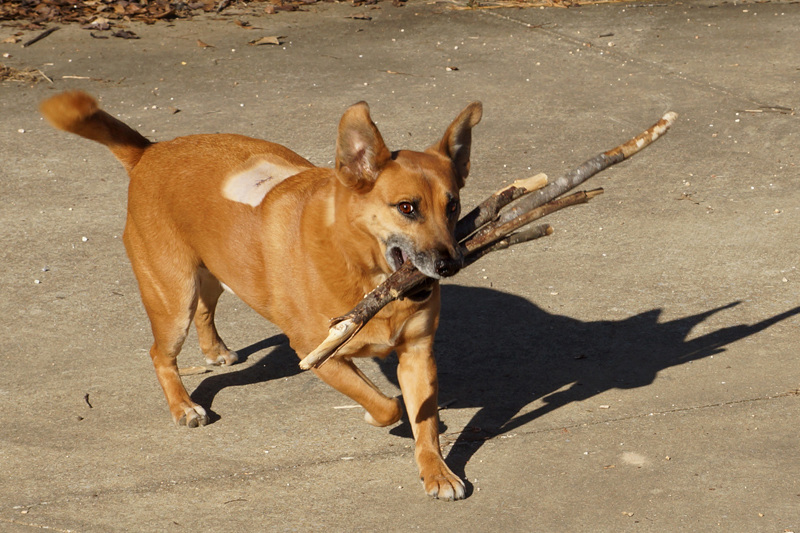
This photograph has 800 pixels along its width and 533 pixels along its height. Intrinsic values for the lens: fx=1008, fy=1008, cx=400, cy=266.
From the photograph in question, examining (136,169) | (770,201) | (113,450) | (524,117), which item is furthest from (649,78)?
(113,450)

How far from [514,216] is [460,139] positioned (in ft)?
1.47

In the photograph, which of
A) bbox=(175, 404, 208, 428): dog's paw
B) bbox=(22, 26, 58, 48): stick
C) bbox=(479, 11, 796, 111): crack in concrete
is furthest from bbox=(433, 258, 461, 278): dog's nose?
bbox=(22, 26, 58, 48): stick

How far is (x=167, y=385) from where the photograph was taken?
4949 millimetres

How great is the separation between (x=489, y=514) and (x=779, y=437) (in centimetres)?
140

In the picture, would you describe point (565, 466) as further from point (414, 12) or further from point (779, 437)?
point (414, 12)

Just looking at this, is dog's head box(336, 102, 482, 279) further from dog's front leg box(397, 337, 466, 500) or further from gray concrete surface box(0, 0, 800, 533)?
gray concrete surface box(0, 0, 800, 533)

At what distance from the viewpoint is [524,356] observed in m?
5.31

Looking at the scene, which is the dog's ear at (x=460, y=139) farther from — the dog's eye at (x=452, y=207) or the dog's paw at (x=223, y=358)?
the dog's paw at (x=223, y=358)

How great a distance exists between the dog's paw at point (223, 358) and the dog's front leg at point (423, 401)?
4.17 ft

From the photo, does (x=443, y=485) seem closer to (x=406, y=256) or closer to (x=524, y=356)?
(x=406, y=256)

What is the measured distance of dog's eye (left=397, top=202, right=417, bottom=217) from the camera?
3932 millimetres

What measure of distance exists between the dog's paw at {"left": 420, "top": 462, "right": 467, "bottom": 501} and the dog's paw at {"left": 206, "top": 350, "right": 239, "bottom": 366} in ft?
5.25

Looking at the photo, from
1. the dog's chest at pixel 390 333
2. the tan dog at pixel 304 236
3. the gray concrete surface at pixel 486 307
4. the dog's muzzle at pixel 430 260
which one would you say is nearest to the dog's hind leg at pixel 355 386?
the tan dog at pixel 304 236

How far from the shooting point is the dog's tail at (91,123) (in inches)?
184
